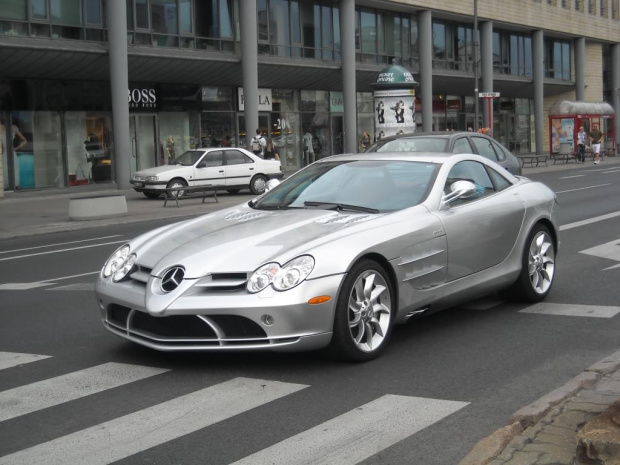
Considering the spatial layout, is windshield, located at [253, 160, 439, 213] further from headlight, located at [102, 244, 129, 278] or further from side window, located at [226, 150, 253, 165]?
side window, located at [226, 150, 253, 165]

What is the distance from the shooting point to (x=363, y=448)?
15.0ft

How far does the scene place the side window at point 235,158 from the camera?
2894 cm

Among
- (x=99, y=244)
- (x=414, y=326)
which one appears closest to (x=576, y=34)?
(x=99, y=244)

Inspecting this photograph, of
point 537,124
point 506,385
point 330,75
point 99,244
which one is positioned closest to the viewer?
point 506,385

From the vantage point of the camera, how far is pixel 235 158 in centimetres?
2905

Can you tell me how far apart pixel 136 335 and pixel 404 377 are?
186cm

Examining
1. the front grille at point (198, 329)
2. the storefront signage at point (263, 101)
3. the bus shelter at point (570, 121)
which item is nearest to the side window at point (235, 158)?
the storefront signage at point (263, 101)

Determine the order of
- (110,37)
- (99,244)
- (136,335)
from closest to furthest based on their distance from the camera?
(136,335) → (99,244) → (110,37)

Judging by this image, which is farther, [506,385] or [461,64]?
[461,64]

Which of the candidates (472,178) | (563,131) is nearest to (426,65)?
(563,131)

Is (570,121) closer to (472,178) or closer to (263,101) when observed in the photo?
(263,101)

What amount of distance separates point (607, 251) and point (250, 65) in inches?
1071

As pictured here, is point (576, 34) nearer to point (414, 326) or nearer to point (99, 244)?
point (99, 244)

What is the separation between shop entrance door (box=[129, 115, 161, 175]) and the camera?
36188 millimetres
